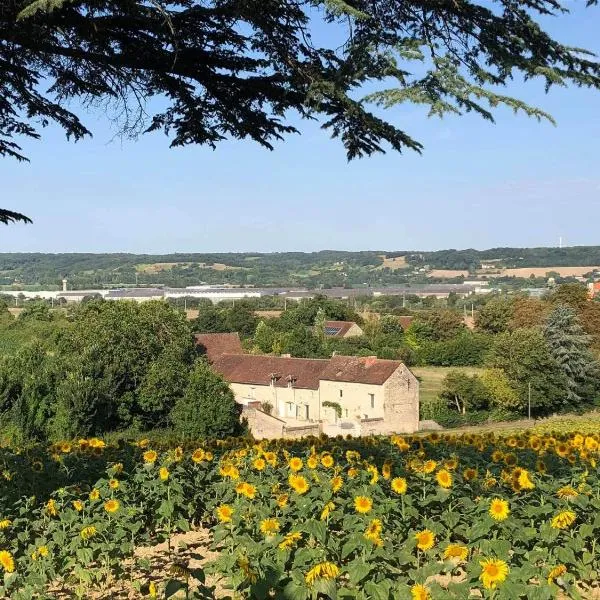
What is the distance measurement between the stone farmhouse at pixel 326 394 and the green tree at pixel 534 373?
6788 millimetres

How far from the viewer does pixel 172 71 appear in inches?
202

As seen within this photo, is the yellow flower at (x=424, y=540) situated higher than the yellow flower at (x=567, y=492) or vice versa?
the yellow flower at (x=567, y=492)

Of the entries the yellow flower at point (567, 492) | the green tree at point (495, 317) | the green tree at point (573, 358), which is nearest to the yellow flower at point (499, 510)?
the yellow flower at point (567, 492)

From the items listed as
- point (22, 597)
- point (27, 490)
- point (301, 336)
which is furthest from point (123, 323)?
point (22, 597)

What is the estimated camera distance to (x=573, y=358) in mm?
44250

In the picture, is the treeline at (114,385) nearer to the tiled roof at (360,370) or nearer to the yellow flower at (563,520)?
the tiled roof at (360,370)

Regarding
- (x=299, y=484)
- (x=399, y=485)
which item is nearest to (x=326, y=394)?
(x=299, y=484)

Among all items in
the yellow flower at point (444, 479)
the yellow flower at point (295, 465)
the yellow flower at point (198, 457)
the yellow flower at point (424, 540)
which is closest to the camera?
the yellow flower at point (424, 540)

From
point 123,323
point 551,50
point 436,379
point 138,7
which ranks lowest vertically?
point 436,379

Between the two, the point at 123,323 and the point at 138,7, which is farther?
the point at 123,323

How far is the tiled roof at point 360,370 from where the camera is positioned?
3841cm

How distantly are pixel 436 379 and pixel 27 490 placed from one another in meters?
52.3

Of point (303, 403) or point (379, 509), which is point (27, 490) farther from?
point (303, 403)

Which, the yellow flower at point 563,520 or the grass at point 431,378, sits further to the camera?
the grass at point 431,378
